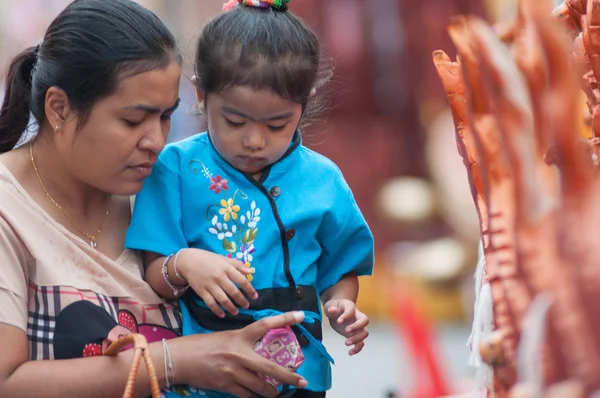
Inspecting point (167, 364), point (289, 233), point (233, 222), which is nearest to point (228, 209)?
point (233, 222)

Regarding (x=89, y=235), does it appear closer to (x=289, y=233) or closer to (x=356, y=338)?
(x=289, y=233)

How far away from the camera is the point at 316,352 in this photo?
6.40 ft

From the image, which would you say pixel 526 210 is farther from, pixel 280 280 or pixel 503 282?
pixel 280 280

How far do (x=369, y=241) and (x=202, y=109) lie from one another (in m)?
0.47

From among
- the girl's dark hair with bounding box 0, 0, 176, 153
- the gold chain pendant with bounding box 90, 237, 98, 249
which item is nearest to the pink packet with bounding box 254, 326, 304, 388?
the gold chain pendant with bounding box 90, 237, 98, 249

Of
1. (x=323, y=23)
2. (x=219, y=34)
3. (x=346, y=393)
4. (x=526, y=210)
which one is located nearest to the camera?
(x=526, y=210)

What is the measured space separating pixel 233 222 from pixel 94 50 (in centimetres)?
45

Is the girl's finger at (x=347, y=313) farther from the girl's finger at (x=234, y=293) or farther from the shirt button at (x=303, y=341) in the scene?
the girl's finger at (x=234, y=293)

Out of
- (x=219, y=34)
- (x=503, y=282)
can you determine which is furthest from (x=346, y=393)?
(x=503, y=282)

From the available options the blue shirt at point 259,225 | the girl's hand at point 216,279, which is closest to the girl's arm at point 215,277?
the girl's hand at point 216,279

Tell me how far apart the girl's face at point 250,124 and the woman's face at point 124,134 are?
0.10 meters

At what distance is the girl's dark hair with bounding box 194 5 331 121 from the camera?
1869mm

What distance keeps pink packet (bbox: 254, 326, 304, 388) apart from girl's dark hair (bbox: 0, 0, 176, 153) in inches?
22.3

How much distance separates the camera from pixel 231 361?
5.91ft
